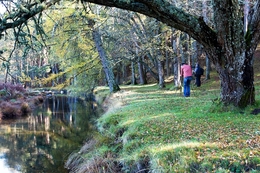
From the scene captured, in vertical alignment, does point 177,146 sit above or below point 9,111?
above

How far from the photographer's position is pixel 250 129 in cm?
564

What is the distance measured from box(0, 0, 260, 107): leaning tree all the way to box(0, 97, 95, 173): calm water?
507 cm

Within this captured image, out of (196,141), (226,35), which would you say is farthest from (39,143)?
(226,35)

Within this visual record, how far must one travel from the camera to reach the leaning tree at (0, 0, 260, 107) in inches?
267

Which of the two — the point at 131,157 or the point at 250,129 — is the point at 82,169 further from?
the point at 250,129

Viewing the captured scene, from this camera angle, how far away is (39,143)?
12.1 m

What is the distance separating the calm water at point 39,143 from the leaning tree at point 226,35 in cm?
507

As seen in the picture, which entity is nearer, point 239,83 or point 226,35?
point 226,35

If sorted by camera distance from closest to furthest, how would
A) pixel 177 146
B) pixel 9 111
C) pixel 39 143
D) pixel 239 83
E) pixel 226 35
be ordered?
Answer: pixel 177 146 → pixel 226 35 → pixel 239 83 → pixel 39 143 → pixel 9 111

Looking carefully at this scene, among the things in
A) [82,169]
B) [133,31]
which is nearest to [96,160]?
[82,169]

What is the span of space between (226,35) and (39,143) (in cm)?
923

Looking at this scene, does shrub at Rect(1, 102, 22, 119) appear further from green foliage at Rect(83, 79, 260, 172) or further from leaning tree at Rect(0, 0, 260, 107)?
leaning tree at Rect(0, 0, 260, 107)

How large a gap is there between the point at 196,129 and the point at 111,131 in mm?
3444

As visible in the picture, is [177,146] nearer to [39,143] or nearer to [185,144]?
[185,144]
